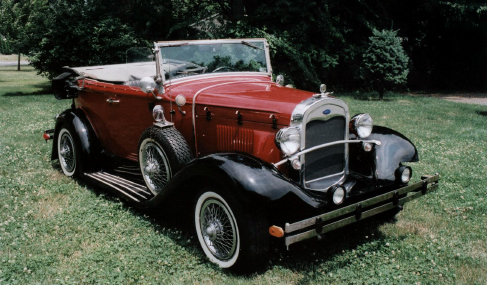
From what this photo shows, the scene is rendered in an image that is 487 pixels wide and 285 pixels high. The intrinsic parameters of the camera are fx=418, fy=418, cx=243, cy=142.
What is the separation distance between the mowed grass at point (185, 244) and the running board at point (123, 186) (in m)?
0.24

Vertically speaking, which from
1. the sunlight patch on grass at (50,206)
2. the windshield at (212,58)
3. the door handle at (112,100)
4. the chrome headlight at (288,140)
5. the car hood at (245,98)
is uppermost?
the windshield at (212,58)

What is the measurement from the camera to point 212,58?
5.07m

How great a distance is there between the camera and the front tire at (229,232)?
3393 mm

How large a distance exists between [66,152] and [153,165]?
2.29m

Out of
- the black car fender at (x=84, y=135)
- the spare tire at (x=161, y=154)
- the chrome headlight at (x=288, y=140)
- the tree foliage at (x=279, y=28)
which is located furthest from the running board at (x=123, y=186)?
the tree foliage at (x=279, y=28)

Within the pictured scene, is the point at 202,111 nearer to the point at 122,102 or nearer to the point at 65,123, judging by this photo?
the point at 122,102

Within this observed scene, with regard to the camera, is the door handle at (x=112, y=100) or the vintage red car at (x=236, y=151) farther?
the door handle at (x=112, y=100)

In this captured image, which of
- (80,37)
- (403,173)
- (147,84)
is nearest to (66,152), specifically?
(147,84)

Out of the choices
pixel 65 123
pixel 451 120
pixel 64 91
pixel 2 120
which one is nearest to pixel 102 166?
pixel 65 123

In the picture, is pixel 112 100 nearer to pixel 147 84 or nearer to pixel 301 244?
pixel 147 84

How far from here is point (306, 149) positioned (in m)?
3.88

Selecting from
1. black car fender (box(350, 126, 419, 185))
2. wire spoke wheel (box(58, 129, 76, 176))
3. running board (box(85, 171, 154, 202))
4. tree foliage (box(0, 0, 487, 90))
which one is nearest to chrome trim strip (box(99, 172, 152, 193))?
running board (box(85, 171, 154, 202))

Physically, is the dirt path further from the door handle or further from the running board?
the running board

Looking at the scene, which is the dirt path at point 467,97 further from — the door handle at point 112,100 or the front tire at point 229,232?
the front tire at point 229,232
